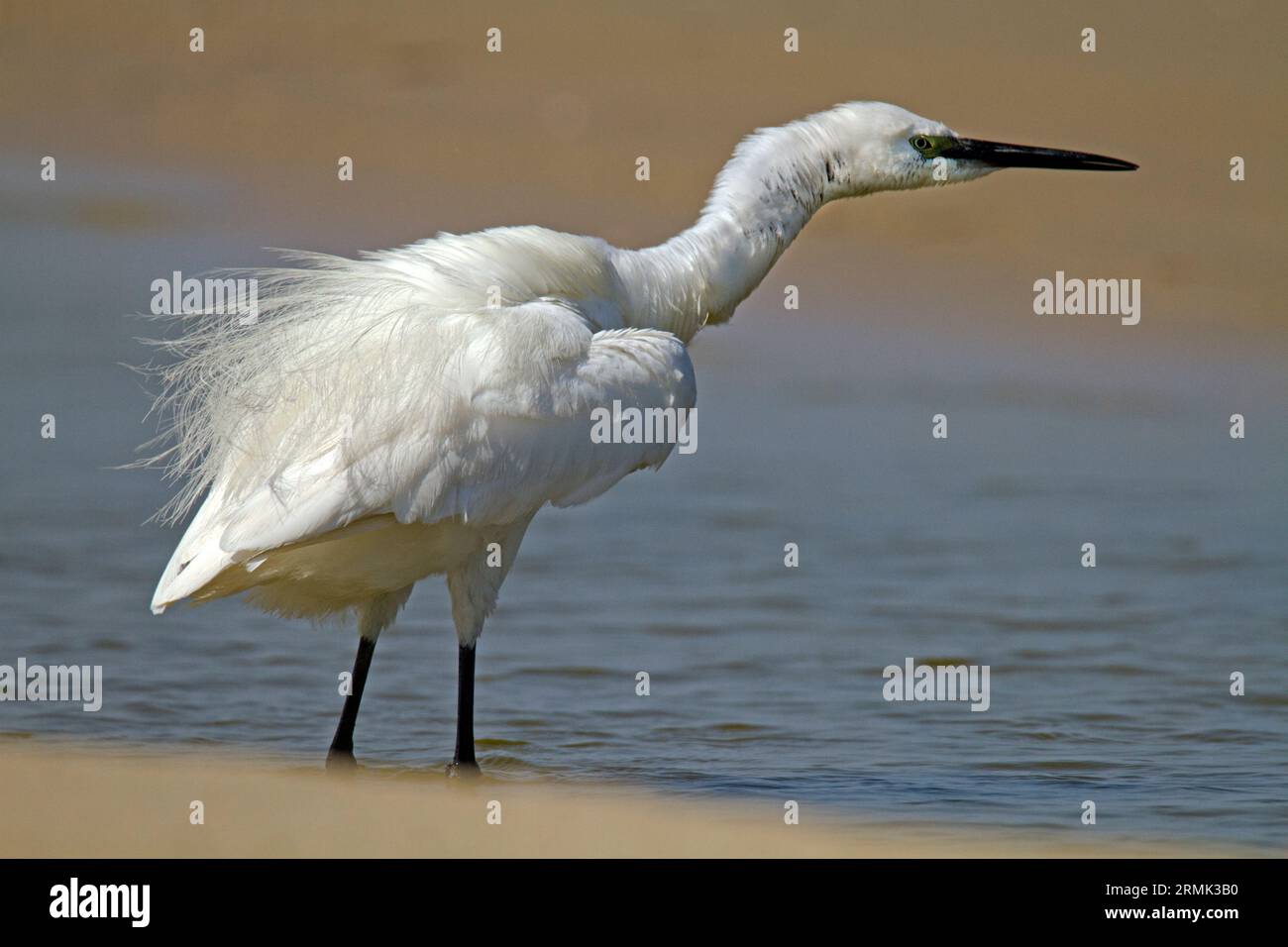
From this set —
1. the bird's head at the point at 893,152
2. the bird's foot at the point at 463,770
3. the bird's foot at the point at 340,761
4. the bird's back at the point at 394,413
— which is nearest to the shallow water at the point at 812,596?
the bird's foot at the point at 463,770

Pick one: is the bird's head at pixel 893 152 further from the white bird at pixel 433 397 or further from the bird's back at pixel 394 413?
the bird's back at pixel 394 413

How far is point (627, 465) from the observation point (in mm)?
7410

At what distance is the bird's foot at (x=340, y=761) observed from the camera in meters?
7.34

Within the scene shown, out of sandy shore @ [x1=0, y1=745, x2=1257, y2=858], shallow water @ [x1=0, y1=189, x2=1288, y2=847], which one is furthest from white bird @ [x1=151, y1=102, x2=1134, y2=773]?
shallow water @ [x1=0, y1=189, x2=1288, y2=847]

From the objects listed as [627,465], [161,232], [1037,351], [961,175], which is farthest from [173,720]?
[1037,351]

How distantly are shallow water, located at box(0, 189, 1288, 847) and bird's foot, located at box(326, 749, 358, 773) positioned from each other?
504mm

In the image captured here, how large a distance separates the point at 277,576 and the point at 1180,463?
955cm

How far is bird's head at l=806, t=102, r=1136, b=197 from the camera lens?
26.5 feet

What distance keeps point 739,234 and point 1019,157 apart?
1421mm

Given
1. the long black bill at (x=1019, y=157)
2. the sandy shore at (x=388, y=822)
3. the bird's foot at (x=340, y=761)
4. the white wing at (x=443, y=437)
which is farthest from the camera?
the long black bill at (x=1019, y=157)

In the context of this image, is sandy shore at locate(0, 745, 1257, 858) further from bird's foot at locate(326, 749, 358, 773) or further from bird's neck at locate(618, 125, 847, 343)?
bird's neck at locate(618, 125, 847, 343)

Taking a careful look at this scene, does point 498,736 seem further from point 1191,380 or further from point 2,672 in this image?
point 1191,380

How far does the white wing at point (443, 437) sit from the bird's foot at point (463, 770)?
1008 mm

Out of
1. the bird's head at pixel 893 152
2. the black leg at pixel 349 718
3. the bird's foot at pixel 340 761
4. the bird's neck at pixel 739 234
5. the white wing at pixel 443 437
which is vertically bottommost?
the bird's foot at pixel 340 761
